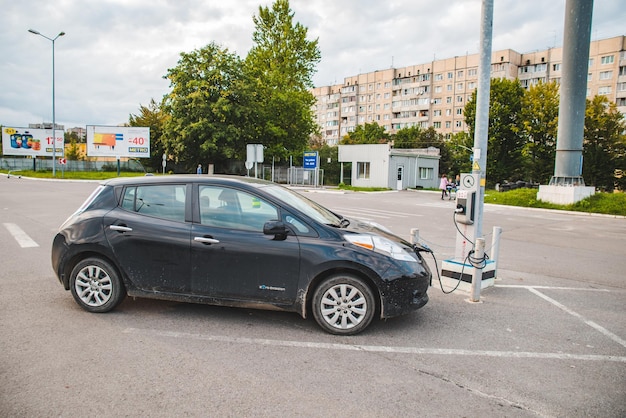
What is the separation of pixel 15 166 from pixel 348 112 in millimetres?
70816

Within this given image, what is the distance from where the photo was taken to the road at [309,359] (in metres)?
3.09

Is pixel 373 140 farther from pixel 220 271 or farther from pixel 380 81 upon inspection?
pixel 220 271

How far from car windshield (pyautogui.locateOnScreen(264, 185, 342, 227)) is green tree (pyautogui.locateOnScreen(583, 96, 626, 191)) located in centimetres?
3776

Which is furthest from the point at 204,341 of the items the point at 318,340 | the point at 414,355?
the point at 414,355

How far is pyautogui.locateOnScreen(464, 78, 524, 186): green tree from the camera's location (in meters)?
45.9

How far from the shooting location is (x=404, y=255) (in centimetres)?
454

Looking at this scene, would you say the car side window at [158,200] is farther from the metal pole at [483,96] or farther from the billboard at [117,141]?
the billboard at [117,141]

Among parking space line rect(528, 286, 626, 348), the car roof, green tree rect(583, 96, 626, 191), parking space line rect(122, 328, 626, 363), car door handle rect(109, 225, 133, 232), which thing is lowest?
parking space line rect(122, 328, 626, 363)

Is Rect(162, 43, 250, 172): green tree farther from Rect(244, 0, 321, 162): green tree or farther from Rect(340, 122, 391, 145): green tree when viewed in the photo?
Rect(340, 122, 391, 145): green tree

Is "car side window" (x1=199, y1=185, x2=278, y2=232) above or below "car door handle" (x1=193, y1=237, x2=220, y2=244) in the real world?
above

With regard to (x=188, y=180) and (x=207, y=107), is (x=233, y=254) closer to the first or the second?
(x=188, y=180)

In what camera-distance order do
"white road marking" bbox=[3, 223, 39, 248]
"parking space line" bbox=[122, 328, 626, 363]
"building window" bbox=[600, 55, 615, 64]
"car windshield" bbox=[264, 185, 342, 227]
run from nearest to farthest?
1. "parking space line" bbox=[122, 328, 626, 363]
2. "car windshield" bbox=[264, 185, 342, 227]
3. "white road marking" bbox=[3, 223, 39, 248]
4. "building window" bbox=[600, 55, 615, 64]

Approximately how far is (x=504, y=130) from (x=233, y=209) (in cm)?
4741

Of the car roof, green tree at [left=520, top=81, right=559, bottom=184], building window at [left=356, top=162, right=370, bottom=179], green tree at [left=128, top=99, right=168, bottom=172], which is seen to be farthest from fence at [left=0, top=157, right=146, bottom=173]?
the car roof
